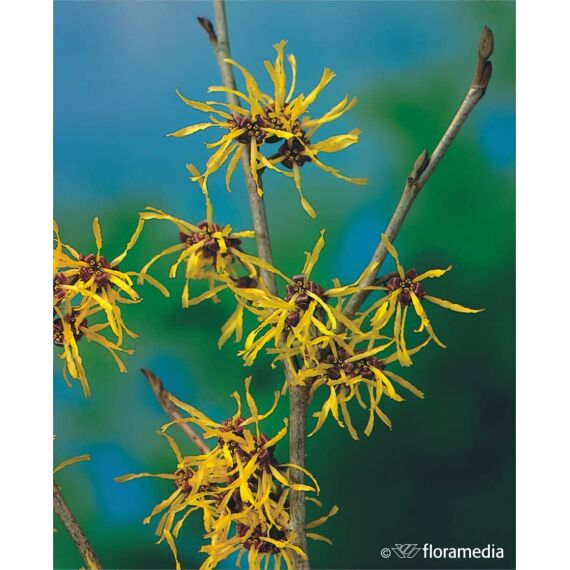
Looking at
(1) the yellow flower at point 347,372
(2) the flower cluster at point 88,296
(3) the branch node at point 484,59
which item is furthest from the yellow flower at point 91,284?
(3) the branch node at point 484,59

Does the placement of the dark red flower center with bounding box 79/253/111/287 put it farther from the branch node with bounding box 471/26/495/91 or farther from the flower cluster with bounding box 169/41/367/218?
the branch node with bounding box 471/26/495/91

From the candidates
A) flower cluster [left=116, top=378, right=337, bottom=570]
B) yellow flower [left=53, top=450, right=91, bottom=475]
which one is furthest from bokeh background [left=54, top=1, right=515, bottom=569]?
flower cluster [left=116, top=378, right=337, bottom=570]

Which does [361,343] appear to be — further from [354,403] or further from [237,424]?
[237,424]

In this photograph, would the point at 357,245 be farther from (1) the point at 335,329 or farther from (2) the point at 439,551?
(2) the point at 439,551

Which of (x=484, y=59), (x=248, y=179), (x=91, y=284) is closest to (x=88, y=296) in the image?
(x=91, y=284)

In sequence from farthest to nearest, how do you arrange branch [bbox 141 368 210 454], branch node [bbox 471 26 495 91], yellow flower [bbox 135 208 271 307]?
branch [bbox 141 368 210 454] < yellow flower [bbox 135 208 271 307] < branch node [bbox 471 26 495 91]

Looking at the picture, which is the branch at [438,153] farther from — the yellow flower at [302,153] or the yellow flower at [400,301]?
the yellow flower at [302,153]

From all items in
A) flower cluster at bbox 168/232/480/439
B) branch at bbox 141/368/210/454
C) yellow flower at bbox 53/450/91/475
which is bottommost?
yellow flower at bbox 53/450/91/475
